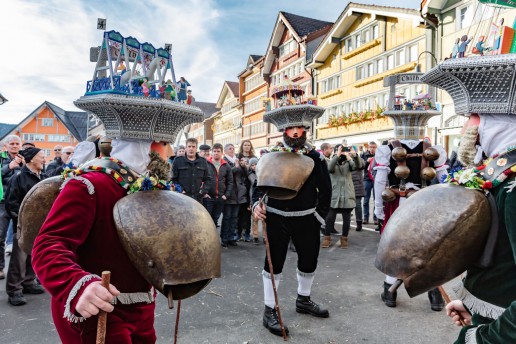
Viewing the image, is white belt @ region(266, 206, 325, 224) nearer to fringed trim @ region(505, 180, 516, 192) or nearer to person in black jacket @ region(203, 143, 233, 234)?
fringed trim @ region(505, 180, 516, 192)

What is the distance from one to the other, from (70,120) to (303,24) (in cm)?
3278

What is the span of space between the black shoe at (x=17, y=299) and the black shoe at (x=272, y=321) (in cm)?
293

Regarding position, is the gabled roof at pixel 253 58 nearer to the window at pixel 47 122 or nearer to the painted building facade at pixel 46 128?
the painted building facade at pixel 46 128

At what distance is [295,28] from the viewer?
110 ft

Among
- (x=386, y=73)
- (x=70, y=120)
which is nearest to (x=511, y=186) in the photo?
(x=386, y=73)

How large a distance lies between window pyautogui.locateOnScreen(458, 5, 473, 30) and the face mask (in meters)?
17.8

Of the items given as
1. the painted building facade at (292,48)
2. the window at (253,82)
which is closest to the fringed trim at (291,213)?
the painted building facade at (292,48)

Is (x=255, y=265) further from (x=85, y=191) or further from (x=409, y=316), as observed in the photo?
(x=85, y=191)

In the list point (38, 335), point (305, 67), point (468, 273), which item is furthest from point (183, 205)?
point (305, 67)

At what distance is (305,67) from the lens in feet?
99.3

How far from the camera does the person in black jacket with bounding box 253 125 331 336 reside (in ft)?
13.5

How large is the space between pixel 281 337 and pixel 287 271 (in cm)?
221

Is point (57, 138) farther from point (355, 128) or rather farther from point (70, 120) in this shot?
point (355, 128)

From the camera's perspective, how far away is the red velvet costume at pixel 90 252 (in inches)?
62.1
